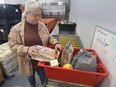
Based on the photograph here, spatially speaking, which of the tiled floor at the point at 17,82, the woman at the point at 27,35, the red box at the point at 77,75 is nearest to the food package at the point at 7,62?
the tiled floor at the point at 17,82

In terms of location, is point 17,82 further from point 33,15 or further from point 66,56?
point 66,56

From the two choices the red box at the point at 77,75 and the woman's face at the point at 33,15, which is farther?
the woman's face at the point at 33,15

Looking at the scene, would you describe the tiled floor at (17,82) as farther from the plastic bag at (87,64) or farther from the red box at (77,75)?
the plastic bag at (87,64)

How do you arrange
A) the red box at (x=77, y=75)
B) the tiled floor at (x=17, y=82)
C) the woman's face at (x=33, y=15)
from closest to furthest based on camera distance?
the red box at (x=77, y=75)
the woman's face at (x=33, y=15)
the tiled floor at (x=17, y=82)

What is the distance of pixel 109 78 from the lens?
28.9 inches

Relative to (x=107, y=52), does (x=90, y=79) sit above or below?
below

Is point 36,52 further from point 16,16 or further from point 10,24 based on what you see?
point 16,16

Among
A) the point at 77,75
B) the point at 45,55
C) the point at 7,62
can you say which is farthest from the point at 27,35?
the point at 7,62

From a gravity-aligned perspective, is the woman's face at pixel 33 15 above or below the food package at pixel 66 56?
above

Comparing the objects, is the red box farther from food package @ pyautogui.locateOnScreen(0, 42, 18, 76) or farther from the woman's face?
food package @ pyautogui.locateOnScreen(0, 42, 18, 76)

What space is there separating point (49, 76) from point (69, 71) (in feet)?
0.66

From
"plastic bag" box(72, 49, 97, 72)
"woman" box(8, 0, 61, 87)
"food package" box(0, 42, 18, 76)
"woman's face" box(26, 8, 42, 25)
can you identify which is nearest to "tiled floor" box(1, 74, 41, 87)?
"food package" box(0, 42, 18, 76)

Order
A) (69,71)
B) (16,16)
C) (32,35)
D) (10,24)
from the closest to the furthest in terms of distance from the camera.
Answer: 1. (69,71)
2. (32,35)
3. (10,24)
4. (16,16)

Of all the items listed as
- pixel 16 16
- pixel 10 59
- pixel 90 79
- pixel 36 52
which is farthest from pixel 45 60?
pixel 16 16
